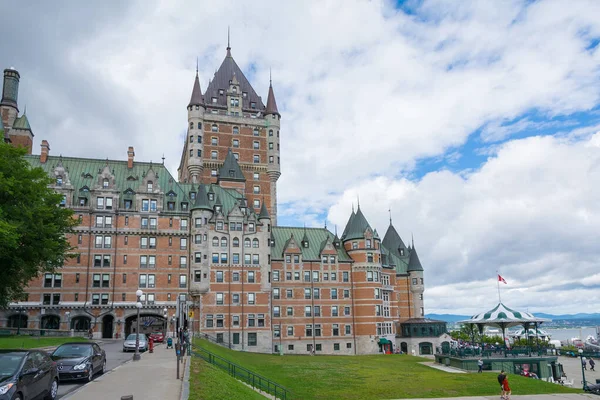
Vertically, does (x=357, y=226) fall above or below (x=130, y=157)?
below

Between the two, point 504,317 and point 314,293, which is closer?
point 504,317

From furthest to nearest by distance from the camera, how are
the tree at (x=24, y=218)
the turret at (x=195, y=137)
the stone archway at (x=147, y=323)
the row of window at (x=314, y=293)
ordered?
1. the turret at (x=195, y=137)
2. the row of window at (x=314, y=293)
3. the stone archway at (x=147, y=323)
4. the tree at (x=24, y=218)

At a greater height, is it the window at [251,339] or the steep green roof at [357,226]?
the steep green roof at [357,226]

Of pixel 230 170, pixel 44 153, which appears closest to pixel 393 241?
pixel 230 170

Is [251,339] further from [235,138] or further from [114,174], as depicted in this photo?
[235,138]

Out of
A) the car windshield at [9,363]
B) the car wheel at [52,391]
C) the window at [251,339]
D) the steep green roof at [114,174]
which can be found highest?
the steep green roof at [114,174]

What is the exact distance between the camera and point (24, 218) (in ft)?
117

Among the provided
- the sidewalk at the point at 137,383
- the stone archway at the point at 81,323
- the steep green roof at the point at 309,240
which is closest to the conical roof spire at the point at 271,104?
the steep green roof at the point at 309,240

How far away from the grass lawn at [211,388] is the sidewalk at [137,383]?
0.68 m

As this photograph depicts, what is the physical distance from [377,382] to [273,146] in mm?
56908

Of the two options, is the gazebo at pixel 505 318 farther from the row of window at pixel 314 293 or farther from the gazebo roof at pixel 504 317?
the row of window at pixel 314 293

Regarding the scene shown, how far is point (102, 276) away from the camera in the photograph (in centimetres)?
6562

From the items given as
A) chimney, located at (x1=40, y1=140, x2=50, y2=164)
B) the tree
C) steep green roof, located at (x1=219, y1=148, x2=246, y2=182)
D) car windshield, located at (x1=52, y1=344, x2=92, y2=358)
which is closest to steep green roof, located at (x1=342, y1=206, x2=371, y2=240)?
steep green roof, located at (x1=219, y1=148, x2=246, y2=182)

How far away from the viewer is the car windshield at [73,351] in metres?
23.9
